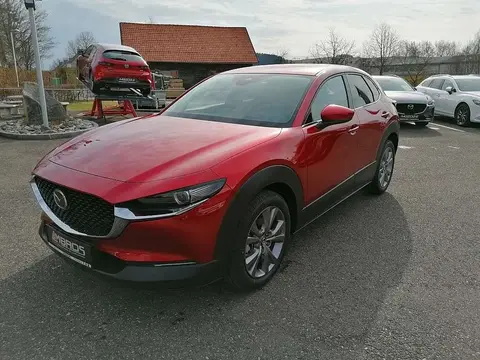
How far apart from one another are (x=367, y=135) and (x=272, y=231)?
196cm

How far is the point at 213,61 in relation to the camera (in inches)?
1243

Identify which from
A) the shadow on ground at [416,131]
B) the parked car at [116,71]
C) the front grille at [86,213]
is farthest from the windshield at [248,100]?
Result: the shadow on ground at [416,131]

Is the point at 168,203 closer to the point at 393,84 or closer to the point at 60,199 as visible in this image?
the point at 60,199

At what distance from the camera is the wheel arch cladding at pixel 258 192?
2375 millimetres

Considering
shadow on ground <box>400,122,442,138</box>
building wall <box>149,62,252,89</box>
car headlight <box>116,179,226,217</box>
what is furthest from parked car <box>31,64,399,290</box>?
building wall <box>149,62,252,89</box>

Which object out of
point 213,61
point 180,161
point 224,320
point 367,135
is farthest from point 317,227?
point 213,61

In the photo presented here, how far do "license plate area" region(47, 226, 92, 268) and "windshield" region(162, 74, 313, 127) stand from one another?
154cm

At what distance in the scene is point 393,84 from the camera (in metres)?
12.0

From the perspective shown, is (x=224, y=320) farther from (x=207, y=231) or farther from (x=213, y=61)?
(x=213, y=61)

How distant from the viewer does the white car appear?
1156cm

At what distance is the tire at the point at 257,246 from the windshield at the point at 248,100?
72cm

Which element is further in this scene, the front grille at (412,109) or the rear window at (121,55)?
the front grille at (412,109)

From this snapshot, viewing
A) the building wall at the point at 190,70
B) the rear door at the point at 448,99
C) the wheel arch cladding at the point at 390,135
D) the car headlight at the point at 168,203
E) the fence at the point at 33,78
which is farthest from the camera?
the building wall at the point at 190,70

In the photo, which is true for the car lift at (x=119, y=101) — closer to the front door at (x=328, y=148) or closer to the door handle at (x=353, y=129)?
the front door at (x=328, y=148)
